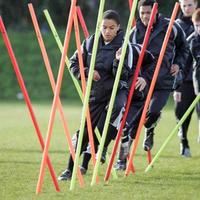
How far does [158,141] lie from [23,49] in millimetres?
16574

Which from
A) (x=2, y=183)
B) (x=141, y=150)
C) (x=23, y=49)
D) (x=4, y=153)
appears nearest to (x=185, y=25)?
(x=141, y=150)

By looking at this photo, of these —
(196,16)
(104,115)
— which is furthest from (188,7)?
(104,115)

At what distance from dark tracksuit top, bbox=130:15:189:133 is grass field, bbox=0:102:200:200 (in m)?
0.78

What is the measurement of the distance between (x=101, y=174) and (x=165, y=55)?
5.66 ft

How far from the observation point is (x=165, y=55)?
1184 centimetres

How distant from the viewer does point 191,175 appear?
11.0 m

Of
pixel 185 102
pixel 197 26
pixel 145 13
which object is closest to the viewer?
pixel 145 13

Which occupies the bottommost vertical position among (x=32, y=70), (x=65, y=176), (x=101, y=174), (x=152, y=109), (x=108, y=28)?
(x=32, y=70)

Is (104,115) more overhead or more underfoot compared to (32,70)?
more overhead

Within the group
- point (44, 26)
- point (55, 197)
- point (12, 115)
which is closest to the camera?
point (55, 197)

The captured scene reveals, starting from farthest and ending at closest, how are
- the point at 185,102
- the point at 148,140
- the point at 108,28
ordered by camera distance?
1. the point at 185,102
2. the point at 148,140
3. the point at 108,28

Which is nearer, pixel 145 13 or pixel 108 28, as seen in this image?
pixel 108 28

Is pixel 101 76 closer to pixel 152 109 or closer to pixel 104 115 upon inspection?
pixel 104 115

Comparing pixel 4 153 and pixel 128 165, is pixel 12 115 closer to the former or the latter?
pixel 4 153
